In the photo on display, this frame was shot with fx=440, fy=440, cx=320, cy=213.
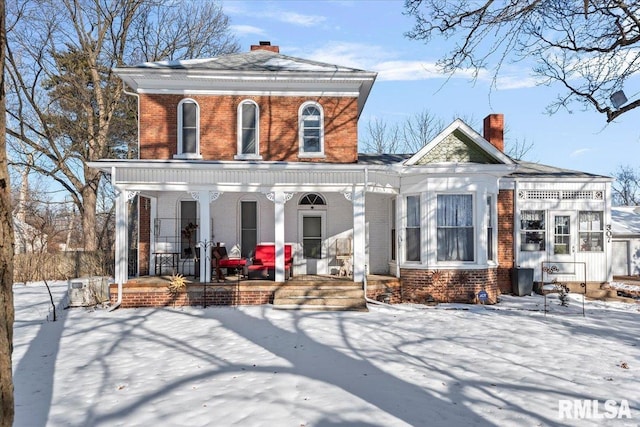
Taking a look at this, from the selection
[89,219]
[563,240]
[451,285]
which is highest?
[89,219]

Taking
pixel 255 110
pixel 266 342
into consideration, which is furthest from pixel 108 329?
pixel 255 110

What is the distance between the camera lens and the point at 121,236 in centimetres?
1219

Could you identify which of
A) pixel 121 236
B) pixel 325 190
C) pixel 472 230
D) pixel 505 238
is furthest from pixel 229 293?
pixel 505 238

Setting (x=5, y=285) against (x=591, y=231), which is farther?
(x=591, y=231)

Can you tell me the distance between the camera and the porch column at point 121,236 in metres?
12.2

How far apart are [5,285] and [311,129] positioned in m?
11.7

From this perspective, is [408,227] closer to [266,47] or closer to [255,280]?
[255,280]

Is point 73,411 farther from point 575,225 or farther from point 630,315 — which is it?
point 575,225

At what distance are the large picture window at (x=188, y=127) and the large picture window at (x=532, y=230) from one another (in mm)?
11231

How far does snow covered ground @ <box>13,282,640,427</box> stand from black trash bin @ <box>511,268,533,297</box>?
301 centimetres

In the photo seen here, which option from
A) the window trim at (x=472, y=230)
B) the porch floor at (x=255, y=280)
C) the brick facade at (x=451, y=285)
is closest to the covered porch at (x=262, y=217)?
the porch floor at (x=255, y=280)

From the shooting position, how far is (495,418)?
517cm

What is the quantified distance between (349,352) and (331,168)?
592 centimetres

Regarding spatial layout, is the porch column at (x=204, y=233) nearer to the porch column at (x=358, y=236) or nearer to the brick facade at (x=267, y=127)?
the brick facade at (x=267, y=127)
